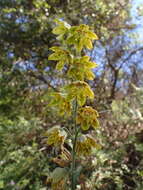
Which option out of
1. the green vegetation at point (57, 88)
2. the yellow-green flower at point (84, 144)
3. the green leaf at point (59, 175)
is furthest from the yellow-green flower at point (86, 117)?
the green vegetation at point (57, 88)

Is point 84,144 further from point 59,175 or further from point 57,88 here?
point 57,88

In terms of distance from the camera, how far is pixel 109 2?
5.03m

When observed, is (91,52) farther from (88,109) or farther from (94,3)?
(88,109)

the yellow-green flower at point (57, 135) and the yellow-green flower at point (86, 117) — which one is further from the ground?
the yellow-green flower at point (86, 117)

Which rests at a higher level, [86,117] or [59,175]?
[86,117]

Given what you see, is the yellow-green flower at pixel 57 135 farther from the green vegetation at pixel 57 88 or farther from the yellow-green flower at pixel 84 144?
the green vegetation at pixel 57 88

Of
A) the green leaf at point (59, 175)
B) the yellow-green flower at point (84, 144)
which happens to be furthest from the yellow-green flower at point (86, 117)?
the green leaf at point (59, 175)

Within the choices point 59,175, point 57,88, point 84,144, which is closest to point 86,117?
point 84,144

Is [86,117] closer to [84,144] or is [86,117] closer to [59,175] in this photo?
[84,144]

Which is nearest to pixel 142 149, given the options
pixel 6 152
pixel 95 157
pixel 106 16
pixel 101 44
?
pixel 95 157

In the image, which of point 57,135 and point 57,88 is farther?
point 57,88

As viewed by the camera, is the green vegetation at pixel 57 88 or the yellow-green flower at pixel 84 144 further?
the green vegetation at pixel 57 88

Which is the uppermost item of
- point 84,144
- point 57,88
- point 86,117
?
point 86,117

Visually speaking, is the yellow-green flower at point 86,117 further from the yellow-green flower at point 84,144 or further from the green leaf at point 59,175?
the green leaf at point 59,175
